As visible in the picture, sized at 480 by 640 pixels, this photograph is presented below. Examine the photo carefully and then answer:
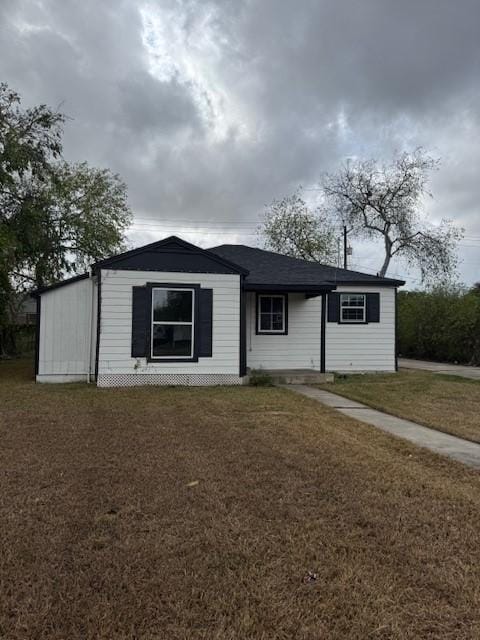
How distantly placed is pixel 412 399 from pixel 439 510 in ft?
19.4

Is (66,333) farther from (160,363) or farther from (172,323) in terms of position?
(172,323)

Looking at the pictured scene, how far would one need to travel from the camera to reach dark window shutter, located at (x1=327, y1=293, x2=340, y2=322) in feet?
45.8

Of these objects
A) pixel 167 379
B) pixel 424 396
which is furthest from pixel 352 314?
pixel 167 379

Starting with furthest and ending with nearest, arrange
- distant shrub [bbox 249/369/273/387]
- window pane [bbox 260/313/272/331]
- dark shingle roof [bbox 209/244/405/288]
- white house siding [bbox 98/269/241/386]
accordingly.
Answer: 1. window pane [bbox 260/313/272/331]
2. dark shingle roof [bbox 209/244/405/288]
3. distant shrub [bbox 249/369/273/387]
4. white house siding [bbox 98/269/241/386]

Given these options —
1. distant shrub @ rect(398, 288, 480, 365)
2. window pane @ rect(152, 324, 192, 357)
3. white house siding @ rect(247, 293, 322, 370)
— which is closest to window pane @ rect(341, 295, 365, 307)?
white house siding @ rect(247, 293, 322, 370)

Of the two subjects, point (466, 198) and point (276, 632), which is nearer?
point (276, 632)

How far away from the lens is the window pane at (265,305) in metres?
13.3

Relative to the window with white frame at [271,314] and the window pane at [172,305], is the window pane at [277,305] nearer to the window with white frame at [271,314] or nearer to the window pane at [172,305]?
the window with white frame at [271,314]

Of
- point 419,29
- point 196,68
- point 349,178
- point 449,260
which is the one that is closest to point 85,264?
point 196,68

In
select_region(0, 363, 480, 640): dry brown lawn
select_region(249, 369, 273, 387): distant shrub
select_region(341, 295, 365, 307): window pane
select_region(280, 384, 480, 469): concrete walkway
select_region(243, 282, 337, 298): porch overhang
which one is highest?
select_region(243, 282, 337, 298): porch overhang

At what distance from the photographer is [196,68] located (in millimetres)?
13711

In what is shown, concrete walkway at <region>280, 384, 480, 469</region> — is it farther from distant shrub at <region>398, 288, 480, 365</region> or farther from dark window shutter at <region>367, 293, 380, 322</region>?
distant shrub at <region>398, 288, 480, 365</region>

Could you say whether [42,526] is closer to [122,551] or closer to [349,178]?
[122,551]

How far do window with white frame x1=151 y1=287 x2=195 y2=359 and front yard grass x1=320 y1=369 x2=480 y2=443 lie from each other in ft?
11.0
